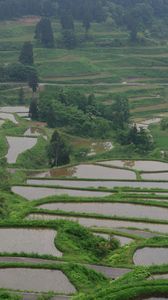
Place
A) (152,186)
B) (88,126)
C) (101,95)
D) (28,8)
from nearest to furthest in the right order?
1. (152,186)
2. (88,126)
3. (101,95)
4. (28,8)

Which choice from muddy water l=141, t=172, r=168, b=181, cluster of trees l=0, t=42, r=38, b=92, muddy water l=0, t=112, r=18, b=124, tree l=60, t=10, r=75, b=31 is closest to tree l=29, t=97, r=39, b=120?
muddy water l=0, t=112, r=18, b=124

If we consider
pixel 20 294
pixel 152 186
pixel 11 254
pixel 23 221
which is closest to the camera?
pixel 20 294

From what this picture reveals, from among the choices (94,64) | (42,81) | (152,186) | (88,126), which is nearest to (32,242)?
(152,186)

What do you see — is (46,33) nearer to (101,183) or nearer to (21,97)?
(21,97)

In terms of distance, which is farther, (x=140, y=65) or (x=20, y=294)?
(x=140, y=65)

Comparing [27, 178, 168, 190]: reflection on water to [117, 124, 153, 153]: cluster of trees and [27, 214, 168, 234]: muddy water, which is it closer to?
[27, 214, 168, 234]: muddy water

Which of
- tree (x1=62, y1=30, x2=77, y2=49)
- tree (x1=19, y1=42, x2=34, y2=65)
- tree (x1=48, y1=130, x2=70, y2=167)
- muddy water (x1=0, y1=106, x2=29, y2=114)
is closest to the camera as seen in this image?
tree (x1=48, y1=130, x2=70, y2=167)

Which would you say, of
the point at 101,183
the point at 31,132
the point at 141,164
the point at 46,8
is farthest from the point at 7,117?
the point at 46,8

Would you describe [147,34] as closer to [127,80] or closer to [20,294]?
[127,80]
